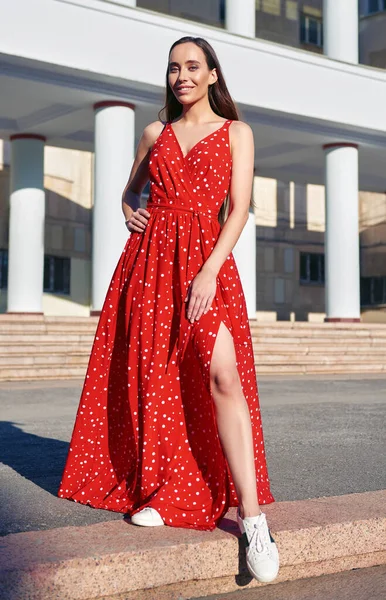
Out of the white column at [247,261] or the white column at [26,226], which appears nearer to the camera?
the white column at [26,226]

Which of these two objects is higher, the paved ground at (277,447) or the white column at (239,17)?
the white column at (239,17)

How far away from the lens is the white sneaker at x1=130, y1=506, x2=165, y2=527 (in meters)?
3.21

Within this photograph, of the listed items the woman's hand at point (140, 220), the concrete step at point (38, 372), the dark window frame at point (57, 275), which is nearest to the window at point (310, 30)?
the dark window frame at point (57, 275)

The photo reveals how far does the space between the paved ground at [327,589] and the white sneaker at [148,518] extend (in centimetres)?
37

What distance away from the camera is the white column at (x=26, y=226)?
18.9 meters

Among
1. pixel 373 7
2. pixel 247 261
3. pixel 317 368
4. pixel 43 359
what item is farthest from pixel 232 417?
pixel 373 7

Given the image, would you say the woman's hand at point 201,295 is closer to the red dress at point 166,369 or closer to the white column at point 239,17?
the red dress at point 166,369

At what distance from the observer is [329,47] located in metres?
19.0

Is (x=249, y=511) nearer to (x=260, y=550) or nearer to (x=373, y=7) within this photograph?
(x=260, y=550)

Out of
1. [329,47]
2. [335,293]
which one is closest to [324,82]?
[329,47]

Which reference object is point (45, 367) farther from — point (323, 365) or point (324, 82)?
point (324, 82)

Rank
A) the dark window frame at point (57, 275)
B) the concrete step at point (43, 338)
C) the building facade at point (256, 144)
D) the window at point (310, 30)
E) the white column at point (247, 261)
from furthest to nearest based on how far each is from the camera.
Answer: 1. the window at point (310, 30)
2. the dark window frame at point (57, 275)
3. the white column at point (247, 261)
4. the building facade at point (256, 144)
5. the concrete step at point (43, 338)

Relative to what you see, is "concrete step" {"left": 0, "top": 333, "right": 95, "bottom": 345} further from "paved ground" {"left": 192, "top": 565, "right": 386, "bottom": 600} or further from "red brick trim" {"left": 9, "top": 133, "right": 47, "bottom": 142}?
"paved ground" {"left": 192, "top": 565, "right": 386, "bottom": 600}

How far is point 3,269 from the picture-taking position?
21031 millimetres
